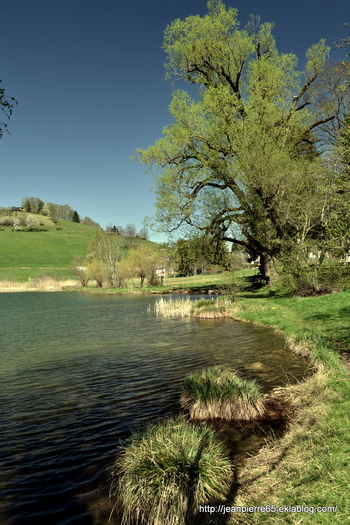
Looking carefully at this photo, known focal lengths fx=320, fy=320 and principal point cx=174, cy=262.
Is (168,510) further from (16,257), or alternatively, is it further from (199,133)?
(16,257)

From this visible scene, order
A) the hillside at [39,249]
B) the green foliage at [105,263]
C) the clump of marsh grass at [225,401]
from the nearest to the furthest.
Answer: the clump of marsh grass at [225,401] < the green foliage at [105,263] < the hillside at [39,249]

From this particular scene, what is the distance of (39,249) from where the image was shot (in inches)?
4562

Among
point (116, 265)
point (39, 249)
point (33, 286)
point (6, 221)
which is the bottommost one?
point (33, 286)

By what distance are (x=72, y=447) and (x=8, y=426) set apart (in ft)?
7.20

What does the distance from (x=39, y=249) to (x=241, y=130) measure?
105 metres

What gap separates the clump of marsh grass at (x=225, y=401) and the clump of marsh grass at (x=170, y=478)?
1.99 m

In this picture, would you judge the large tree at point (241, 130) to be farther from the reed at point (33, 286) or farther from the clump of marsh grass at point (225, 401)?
the reed at point (33, 286)

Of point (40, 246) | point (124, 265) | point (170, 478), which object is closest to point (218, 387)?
point (170, 478)

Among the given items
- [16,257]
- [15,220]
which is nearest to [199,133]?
[16,257]

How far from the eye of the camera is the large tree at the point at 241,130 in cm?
2500

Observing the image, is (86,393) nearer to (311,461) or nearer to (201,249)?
(311,461)

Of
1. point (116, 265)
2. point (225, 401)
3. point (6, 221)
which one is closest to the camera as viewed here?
point (225, 401)

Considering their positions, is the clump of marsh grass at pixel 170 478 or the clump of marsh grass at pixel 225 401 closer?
the clump of marsh grass at pixel 170 478

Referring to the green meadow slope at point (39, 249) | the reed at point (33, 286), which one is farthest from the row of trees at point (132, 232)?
the reed at point (33, 286)
